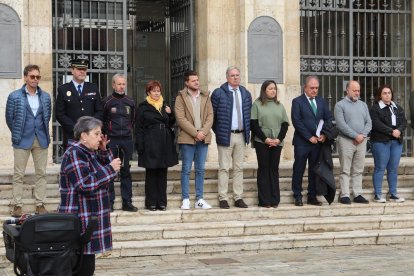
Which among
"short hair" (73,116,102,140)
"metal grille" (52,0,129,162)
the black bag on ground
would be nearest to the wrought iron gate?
"metal grille" (52,0,129,162)

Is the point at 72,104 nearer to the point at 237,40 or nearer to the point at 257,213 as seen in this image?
the point at 257,213

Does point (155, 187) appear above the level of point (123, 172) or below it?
below

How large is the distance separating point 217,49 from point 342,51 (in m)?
2.74

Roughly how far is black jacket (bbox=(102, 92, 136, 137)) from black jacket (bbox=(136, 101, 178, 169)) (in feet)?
0.50

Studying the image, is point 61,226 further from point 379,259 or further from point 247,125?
point 247,125

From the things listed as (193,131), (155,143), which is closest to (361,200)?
(193,131)

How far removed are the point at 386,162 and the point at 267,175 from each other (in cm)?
188

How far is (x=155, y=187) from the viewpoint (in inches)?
428

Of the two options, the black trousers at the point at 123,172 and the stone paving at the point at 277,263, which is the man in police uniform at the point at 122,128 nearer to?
the black trousers at the point at 123,172

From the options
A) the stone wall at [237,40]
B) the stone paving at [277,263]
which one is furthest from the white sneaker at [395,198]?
the stone wall at [237,40]

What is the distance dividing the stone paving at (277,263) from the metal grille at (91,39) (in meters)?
4.81

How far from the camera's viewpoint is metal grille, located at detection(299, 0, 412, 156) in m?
15.3

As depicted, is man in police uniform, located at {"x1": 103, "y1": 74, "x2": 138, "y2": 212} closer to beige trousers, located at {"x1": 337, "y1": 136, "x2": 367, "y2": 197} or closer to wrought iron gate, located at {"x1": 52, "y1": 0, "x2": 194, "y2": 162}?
wrought iron gate, located at {"x1": 52, "y1": 0, "x2": 194, "y2": 162}

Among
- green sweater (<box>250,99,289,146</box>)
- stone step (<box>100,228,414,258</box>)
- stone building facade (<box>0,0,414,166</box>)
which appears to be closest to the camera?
stone step (<box>100,228,414,258</box>)
